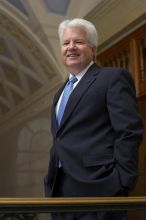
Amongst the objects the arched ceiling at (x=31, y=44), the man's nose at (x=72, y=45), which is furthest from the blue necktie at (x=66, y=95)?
the arched ceiling at (x=31, y=44)

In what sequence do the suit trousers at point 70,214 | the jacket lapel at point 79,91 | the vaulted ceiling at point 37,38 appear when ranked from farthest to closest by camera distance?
the vaulted ceiling at point 37,38, the jacket lapel at point 79,91, the suit trousers at point 70,214

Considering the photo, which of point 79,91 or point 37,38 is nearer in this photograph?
point 79,91

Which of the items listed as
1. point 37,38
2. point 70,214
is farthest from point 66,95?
point 37,38

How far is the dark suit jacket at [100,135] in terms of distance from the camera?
5.85 feet

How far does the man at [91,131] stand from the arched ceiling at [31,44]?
13.0 ft

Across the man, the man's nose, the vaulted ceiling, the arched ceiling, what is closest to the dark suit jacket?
the man

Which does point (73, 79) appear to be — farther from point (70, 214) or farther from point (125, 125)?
point (70, 214)

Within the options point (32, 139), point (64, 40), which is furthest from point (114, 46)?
point (32, 139)

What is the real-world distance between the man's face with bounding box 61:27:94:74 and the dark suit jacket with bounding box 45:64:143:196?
6 centimetres

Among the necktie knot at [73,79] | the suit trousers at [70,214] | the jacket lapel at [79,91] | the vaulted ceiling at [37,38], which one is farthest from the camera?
the vaulted ceiling at [37,38]

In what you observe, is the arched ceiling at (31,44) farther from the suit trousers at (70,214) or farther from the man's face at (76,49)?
the suit trousers at (70,214)

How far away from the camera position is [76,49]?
2.03 metres

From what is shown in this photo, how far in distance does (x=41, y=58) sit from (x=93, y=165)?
6.19 m

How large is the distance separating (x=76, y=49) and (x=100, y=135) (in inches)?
15.6
